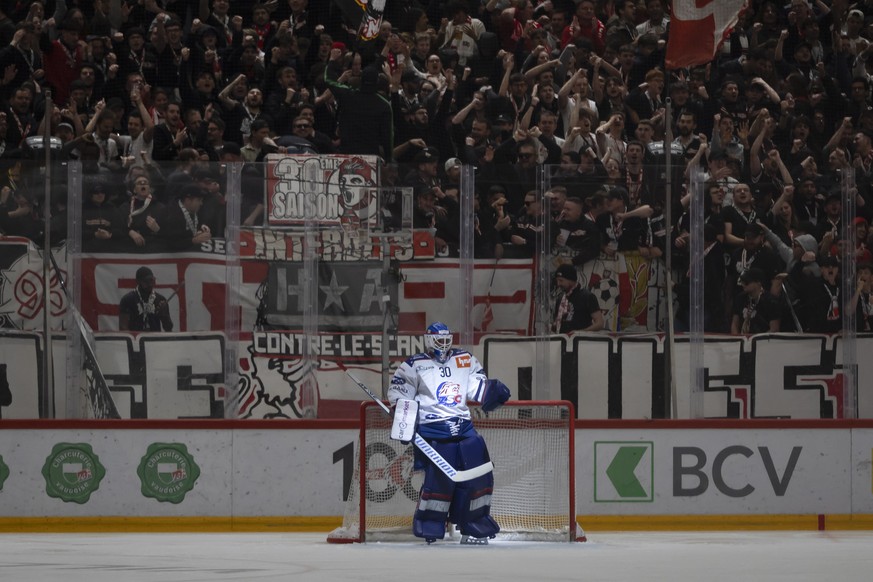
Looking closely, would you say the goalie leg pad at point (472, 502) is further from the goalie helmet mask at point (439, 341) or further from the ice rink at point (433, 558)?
the goalie helmet mask at point (439, 341)

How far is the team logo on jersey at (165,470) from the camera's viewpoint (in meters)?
10.1

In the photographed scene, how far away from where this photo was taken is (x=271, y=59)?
507 inches

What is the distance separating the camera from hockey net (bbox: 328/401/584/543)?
934 centimetres

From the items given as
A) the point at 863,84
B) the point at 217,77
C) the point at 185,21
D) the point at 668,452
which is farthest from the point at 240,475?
the point at 863,84

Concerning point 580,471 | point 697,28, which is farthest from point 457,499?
point 697,28

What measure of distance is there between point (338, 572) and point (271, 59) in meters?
6.99

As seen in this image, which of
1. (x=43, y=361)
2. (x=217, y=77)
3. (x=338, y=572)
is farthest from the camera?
(x=217, y=77)

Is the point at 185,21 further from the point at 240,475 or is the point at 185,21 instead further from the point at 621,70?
the point at 240,475

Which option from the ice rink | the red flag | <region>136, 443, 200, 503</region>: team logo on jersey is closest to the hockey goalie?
the ice rink

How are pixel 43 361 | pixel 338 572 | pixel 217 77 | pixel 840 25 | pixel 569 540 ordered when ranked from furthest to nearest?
pixel 840 25 → pixel 217 77 → pixel 43 361 → pixel 569 540 → pixel 338 572

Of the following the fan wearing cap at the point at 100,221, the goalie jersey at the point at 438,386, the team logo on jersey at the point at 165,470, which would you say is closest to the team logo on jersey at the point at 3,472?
the team logo on jersey at the point at 165,470

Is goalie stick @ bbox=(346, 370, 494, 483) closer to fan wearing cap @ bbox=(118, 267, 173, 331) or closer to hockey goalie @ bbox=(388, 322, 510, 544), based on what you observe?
hockey goalie @ bbox=(388, 322, 510, 544)

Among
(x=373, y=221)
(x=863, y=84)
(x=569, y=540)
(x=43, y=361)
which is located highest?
(x=863, y=84)

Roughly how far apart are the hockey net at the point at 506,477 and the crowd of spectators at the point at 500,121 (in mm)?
1254
